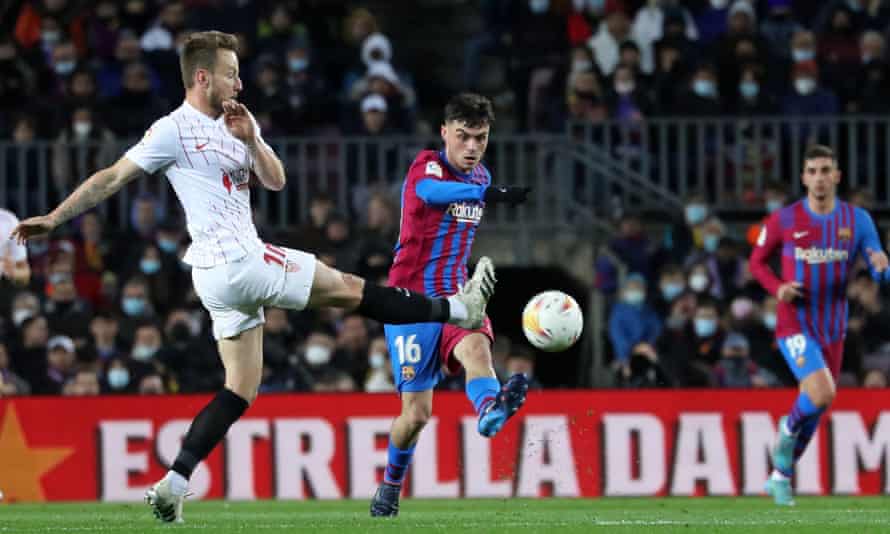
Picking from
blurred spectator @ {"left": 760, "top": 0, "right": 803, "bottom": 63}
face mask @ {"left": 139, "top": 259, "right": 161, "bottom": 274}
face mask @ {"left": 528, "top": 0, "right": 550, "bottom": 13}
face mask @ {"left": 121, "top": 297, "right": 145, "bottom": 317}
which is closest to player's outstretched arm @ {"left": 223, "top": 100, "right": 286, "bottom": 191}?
face mask @ {"left": 121, "top": 297, "right": 145, "bottom": 317}

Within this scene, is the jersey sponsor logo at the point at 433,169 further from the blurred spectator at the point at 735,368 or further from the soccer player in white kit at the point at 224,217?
the blurred spectator at the point at 735,368

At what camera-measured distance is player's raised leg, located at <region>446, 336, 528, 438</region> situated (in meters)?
10.0

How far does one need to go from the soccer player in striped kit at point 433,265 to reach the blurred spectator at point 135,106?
829cm

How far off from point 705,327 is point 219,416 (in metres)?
8.00

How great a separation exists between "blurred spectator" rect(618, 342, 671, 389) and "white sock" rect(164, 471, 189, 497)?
7368 millimetres

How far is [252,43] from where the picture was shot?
786 inches

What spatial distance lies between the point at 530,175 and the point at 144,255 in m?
3.96

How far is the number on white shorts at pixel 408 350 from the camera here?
36.0 ft

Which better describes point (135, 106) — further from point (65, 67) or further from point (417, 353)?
point (417, 353)

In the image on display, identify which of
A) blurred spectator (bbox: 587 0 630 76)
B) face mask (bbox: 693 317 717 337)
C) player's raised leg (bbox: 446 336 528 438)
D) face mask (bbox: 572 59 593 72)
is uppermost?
blurred spectator (bbox: 587 0 630 76)

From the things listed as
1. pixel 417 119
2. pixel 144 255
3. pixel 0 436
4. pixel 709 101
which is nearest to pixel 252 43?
pixel 417 119

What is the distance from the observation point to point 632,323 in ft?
56.9

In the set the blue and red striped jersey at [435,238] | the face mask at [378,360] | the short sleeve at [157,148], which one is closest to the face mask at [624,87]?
the face mask at [378,360]

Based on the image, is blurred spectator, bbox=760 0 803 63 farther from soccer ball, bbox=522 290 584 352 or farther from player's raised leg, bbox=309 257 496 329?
player's raised leg, bbox=309 257 496 329
